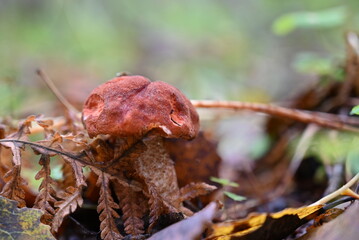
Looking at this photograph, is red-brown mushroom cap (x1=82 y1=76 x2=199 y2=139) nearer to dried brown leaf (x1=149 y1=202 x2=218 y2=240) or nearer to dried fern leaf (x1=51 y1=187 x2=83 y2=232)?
dried fern leaf (x1=51 y1=187 x2=83 y2=232)

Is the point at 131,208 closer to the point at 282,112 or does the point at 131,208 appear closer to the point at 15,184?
the point at 15,184

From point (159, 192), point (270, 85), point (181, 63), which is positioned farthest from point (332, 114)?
point (181, 63)

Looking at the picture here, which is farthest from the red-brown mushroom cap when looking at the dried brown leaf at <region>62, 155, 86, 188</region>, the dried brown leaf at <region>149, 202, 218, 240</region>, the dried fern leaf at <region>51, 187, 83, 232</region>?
the dried brown leaf at <region>149, 202, 218, 240</region>

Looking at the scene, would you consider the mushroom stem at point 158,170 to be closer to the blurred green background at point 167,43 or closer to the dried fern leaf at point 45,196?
the dried fern leaf at point 45,196

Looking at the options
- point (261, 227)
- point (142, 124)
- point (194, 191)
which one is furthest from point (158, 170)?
point (261, 227)

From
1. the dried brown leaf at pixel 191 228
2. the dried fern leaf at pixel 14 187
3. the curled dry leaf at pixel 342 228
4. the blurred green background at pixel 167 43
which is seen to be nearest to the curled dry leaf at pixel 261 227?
the curled dry leaf at pixel 342 228
